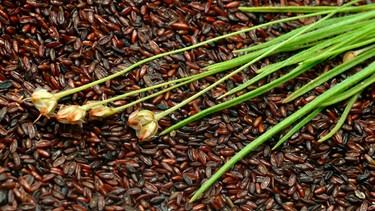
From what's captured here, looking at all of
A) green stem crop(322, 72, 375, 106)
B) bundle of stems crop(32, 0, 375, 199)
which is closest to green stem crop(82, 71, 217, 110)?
bundle of stems crop(32, 0, 375, 199)

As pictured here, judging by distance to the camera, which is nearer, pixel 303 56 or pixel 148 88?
pixel 148 88

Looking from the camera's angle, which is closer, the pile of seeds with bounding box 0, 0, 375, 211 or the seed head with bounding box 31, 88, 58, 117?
the seed head with bounding box 31, 88, 58, 117

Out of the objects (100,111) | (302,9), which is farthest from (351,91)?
(100,111)

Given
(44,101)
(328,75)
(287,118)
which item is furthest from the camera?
(328,75)

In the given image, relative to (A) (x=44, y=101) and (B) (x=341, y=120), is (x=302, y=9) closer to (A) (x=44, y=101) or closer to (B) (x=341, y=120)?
(B) (x=341, y=120)

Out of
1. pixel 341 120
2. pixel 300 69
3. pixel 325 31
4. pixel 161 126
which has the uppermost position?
pixel 325 31

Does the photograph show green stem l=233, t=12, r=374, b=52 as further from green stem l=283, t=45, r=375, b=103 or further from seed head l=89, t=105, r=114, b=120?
seed head l=89, t=105, r=114, b=120

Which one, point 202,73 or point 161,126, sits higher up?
point 202,73

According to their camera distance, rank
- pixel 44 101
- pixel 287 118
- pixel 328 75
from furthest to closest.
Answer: pixel 328 75 < pixel 287 118 < pixel 44 101
